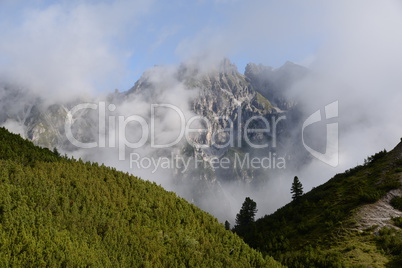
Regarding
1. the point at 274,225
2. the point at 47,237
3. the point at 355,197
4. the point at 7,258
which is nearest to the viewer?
the point at 7,258

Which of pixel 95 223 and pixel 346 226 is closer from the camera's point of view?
pixel 95 223

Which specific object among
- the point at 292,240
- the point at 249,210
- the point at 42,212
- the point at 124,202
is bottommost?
the point at 292,240

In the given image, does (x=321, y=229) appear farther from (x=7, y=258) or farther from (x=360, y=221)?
(x=7, y=258)

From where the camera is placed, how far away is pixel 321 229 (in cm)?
5244

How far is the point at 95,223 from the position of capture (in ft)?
108

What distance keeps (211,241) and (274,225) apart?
31.4m

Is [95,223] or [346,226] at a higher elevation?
[95,223]

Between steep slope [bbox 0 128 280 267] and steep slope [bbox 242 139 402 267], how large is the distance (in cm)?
1156

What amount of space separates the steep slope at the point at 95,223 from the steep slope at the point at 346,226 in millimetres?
11556

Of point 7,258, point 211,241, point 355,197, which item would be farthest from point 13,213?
point 355,197

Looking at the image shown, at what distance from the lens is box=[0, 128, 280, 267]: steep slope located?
80.6 ft

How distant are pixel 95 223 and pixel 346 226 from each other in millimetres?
40188

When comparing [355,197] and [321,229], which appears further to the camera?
[355,197]

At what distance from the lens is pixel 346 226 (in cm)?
4919
